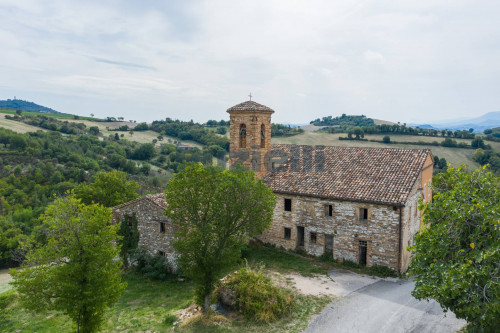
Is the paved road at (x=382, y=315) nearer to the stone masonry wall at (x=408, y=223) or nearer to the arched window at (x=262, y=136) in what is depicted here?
the stone masonry wall at (x=408, y=223)

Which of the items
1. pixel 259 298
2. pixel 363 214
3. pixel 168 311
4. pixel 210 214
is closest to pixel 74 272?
pixel 210 214

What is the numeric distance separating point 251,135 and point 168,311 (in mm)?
13457

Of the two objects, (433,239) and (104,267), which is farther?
(104,267)

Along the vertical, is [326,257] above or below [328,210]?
below

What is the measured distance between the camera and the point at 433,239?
933 cm

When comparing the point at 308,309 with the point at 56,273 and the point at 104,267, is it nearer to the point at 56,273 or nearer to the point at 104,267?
the point at 104,267

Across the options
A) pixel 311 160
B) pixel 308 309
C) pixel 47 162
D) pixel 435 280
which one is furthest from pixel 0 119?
pixel 435 280

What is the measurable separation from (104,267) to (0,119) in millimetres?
90835

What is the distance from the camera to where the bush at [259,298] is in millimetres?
13359

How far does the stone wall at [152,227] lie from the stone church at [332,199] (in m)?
0.06

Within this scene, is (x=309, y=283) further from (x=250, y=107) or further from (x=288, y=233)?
(x=250, y=107)

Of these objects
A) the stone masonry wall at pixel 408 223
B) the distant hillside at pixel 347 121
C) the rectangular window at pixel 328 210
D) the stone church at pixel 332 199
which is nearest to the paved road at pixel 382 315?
the stone masonry wall at pixel 408 223

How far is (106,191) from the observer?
2767 centimetres

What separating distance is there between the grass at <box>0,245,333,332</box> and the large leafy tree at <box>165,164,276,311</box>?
1.63m
